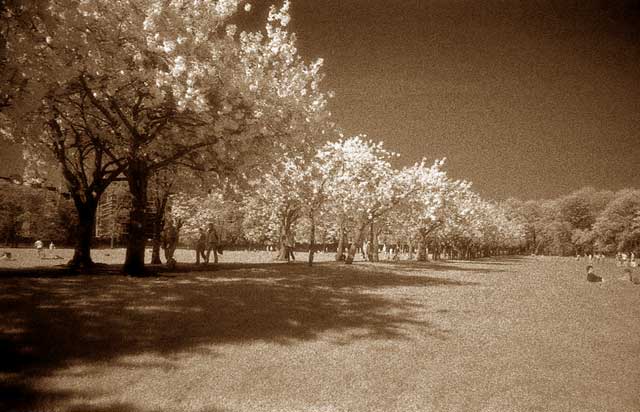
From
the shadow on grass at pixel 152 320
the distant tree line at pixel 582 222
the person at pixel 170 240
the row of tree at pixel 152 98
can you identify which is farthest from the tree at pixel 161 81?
the distant tree line at pixel 582 222

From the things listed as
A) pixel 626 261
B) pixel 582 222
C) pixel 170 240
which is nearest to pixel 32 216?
pixel 170 240

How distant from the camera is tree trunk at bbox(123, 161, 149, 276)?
2109 cm

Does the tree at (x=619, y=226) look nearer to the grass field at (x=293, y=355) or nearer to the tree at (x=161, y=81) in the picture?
the grass field at (x=293, y=355)

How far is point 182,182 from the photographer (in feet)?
89.3

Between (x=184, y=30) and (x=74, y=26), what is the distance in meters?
4.12

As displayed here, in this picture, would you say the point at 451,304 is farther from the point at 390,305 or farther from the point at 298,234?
the point at 298,234

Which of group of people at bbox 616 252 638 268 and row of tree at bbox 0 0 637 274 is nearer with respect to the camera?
row of tree at bbox 0 0 637 274

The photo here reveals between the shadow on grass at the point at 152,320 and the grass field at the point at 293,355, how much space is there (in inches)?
1.9

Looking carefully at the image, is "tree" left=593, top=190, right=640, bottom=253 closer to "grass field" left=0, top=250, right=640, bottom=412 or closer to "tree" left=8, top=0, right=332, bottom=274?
"grass field" left=0, top=250, right=640, bottom=412

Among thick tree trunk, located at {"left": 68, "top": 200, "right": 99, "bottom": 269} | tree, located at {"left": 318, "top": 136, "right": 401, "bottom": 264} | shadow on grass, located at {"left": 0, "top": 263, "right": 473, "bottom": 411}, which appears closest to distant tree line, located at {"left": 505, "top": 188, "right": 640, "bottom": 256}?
tree, located at {"left": 318, "top": 136, "right": 401, "bottom": 264}

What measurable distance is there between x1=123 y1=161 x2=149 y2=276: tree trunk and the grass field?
20.7 ft

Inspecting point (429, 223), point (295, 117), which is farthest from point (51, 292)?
point (429, 223)

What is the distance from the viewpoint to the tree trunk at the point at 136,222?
830 inches

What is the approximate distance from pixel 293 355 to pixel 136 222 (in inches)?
632
